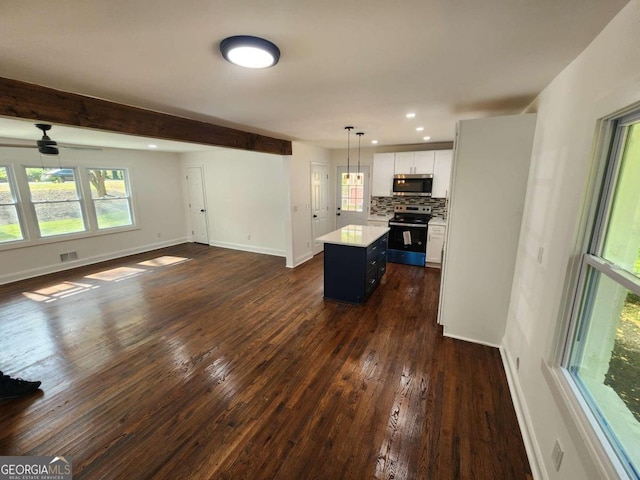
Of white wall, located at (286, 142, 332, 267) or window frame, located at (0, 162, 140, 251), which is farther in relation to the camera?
white wall, located at (286, 142, 332, 267)

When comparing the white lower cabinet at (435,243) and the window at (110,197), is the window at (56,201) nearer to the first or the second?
the window at (110,197)

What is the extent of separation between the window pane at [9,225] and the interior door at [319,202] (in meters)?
5.31

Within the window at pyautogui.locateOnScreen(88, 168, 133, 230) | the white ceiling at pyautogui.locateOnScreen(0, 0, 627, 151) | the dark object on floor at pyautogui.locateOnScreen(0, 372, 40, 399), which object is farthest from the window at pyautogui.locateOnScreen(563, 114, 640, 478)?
the window at pyautogui.locateOnScreen(88, 168, 133, 230)

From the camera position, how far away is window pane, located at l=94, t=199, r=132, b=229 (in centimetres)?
579

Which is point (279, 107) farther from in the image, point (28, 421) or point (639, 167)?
point (28, 421)

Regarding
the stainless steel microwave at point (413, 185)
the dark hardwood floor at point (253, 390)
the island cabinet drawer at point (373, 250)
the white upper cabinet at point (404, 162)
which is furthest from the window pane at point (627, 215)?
the white upper cabinet at point (404, 162)

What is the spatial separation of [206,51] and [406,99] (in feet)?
5.68

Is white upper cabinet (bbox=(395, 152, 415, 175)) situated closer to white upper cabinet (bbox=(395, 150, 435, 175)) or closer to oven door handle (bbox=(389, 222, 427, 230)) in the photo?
white upper cabinet (bbox=(395, 150, 435, 175))

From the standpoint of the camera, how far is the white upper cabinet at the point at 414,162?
17.1ft

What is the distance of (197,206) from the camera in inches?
282

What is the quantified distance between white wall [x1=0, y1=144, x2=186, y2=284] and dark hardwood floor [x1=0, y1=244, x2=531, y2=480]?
3.52 ft

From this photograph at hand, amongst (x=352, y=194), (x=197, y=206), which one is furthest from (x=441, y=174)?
(x=197, y=206)

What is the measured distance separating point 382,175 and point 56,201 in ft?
21.1

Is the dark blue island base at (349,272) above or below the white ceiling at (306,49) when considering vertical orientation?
below
